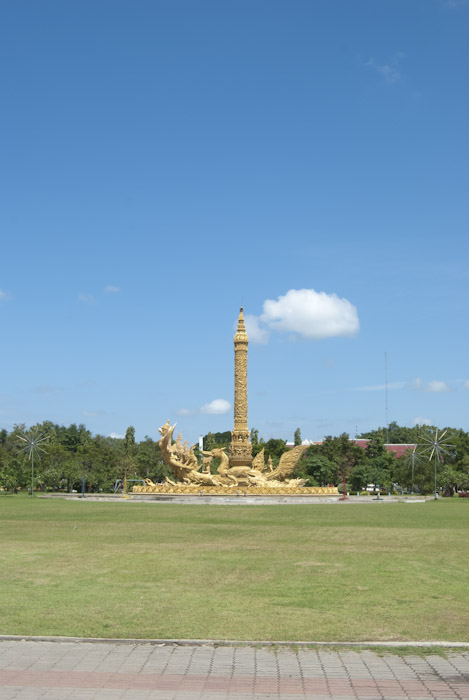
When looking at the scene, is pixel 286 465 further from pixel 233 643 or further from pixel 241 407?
pixel 233 643

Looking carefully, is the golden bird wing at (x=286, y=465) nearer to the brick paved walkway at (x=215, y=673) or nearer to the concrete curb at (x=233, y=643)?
the concrete curb at (x=233, y=643)

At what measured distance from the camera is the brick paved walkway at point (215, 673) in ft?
21.3

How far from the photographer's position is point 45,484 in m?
59.4

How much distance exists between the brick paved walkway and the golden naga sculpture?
4019 cm

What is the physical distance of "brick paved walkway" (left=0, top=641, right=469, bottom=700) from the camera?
6.50 meters

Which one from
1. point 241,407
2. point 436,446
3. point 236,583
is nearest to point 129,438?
point 241,407

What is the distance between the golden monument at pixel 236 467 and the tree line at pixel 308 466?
153 inches

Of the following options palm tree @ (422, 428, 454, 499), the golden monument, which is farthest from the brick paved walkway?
palm tree @ (422, 428, 454, 499)

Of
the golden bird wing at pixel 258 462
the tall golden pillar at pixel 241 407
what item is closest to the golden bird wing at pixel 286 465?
the golden bird wing at pixel 258 462

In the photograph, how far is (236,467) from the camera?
5128cm

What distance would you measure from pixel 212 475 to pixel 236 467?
2.02m

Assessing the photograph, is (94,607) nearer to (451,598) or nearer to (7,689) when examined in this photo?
(7,689)

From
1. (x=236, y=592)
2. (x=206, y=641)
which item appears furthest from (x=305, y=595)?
(x=206, y=641)

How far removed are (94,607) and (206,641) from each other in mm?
2551
